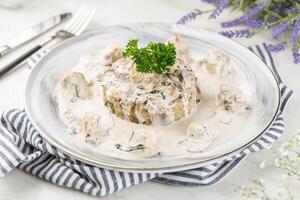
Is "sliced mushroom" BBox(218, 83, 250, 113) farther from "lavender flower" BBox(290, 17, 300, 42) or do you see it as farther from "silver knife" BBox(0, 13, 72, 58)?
"silver knife" BBox(0, 13, 72, 58)

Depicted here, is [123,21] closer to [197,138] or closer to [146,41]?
[146,41]

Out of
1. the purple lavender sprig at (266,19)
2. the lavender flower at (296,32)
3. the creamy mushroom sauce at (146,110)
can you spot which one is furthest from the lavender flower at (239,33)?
the creamy mushroom sauce at (146,110)

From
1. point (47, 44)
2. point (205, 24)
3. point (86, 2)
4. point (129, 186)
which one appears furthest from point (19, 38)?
point (129, 186)

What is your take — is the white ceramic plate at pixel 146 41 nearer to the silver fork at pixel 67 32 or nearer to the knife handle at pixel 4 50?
the silver fork at pixel 67 32

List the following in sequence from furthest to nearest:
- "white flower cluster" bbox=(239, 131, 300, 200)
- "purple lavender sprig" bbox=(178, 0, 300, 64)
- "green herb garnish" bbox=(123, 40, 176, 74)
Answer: "purple lavender sprig" bbox=(178, 0, 300, 64) → "green herb garnish" bbox=(123, 40, 176, 74) → "white flower cluster" bbox=(239, 131, 300, 200)

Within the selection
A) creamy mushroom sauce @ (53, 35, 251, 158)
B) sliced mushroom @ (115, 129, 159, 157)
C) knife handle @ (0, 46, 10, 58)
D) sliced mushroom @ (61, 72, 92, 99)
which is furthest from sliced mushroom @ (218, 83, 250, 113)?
knife handle @ (0, 46, 10, 58)

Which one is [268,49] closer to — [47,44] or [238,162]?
[238,162]

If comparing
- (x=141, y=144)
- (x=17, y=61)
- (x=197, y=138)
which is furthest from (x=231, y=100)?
(x=17, y=61)
